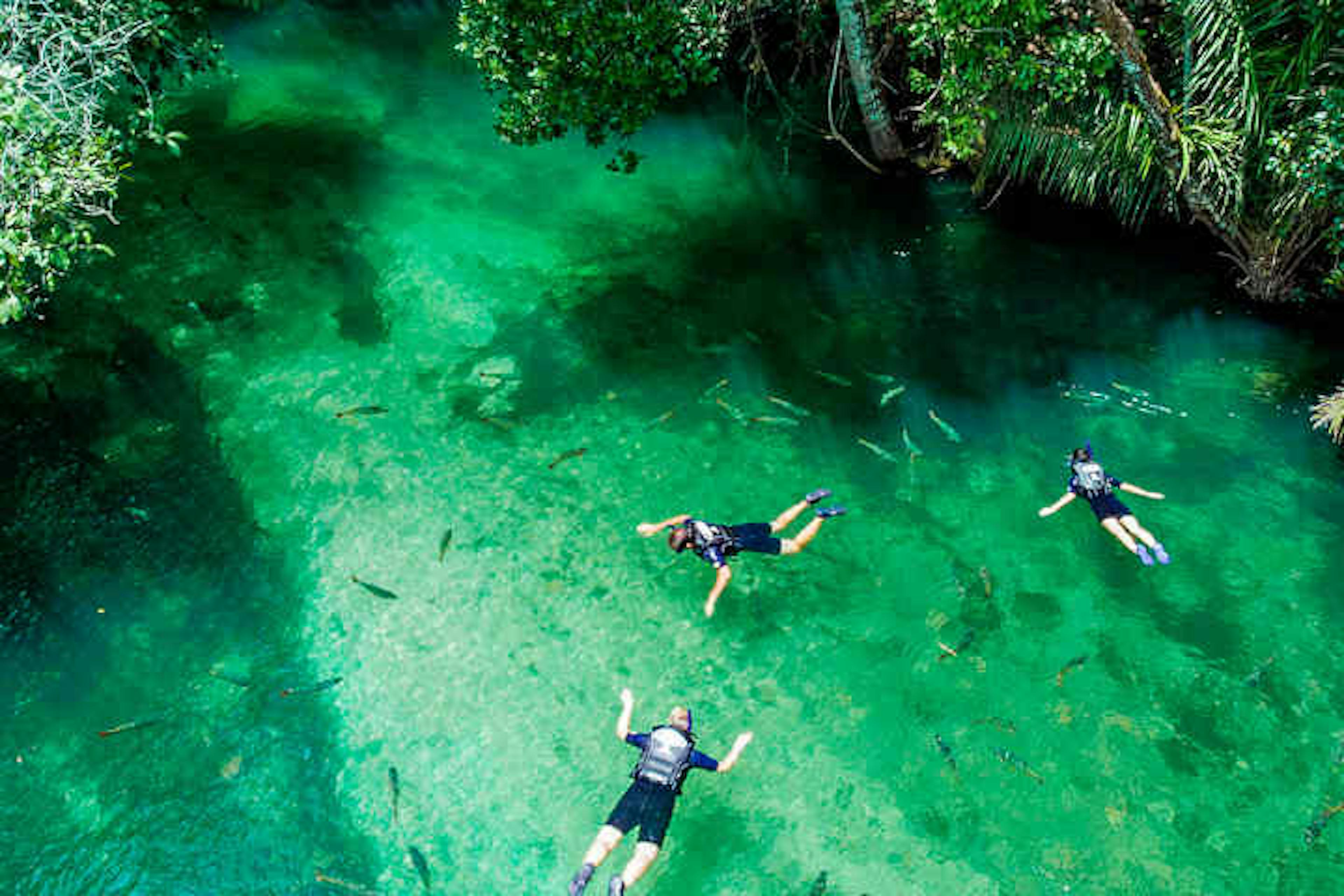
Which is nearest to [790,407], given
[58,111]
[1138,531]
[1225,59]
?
[1138,531]

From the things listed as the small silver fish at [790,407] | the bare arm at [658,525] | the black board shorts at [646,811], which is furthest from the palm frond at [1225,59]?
the black board shorts at [646,811]

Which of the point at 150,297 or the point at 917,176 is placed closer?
the point at 150,297

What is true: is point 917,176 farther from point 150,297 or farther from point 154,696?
point 154,696

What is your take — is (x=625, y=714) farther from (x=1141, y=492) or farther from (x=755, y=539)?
(x=1141, y=492)

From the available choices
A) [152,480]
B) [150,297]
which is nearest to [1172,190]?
[152,480]

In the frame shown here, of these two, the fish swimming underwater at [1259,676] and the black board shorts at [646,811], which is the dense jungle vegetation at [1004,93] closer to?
the fish swimming underwater at [1259,676]

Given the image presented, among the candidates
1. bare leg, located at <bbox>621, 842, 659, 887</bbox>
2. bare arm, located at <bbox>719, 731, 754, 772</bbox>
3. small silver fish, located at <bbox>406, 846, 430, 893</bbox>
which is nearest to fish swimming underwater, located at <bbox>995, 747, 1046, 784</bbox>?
bare arm, located at <bbox>719, 731, 754, 772</bbox>

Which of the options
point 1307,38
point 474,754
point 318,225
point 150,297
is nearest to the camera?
point 474,754
